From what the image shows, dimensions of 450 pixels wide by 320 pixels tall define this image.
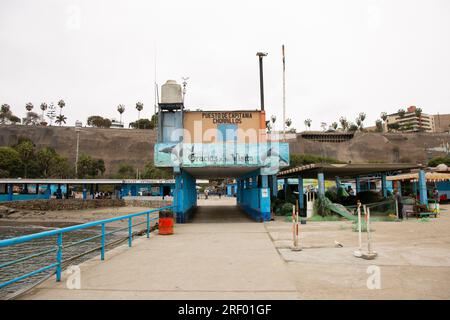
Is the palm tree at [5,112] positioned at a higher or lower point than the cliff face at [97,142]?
higher

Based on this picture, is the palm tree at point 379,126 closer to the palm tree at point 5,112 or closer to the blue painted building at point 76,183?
the blue painted building at point 76,183

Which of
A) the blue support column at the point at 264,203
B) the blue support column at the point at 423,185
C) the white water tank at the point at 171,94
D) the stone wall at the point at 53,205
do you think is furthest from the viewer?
the stone wall at the point at 53,205

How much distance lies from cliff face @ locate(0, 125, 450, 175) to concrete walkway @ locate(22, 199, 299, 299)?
117 m

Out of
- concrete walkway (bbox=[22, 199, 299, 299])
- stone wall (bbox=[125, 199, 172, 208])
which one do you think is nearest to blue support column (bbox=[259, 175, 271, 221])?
concrete walkway (bbox=[22, 199, 299, 299])

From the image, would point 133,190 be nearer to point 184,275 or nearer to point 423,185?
point 423,185

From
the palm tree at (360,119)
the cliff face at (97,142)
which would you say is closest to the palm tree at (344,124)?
the palm tree at (360,119)

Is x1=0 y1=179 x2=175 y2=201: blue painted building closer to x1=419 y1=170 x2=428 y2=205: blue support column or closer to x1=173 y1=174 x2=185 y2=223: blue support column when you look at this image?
x1=173 y1=174 x2=185 y2=223: blue support column

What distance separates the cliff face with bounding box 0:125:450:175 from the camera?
121875mm

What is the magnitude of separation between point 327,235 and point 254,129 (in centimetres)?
934

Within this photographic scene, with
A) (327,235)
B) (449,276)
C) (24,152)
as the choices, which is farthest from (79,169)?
(449,276)

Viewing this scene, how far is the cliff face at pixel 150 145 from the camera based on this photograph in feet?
400

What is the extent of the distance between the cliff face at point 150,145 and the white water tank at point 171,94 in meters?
107

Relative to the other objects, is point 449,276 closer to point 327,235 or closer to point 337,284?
point 337,284
